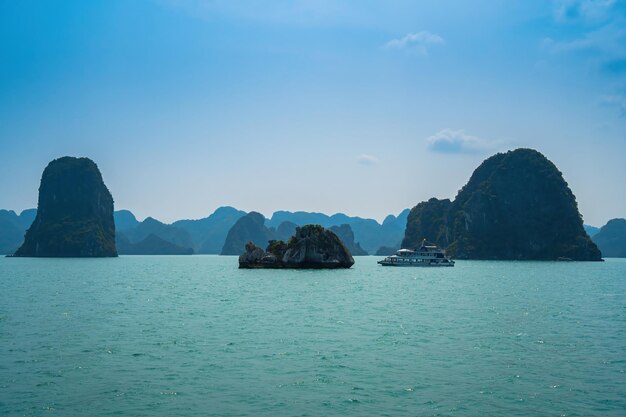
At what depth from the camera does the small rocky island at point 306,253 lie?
148225mm

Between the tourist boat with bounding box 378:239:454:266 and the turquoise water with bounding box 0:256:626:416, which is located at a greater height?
the tourist boat with bounding box 378:239:454:266

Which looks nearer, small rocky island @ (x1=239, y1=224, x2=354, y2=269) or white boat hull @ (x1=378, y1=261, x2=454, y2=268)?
small rocky island @ (x1=239, y1=224, x2=354, y2=269)

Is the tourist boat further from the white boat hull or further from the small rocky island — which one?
the small rocky island

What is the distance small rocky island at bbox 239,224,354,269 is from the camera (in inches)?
5836

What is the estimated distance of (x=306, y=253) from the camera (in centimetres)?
14888

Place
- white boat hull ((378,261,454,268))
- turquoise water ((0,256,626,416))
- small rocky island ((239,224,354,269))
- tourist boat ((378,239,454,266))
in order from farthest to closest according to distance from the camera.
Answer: tourist boat ((378,239,454,266)), white boat hull ((378,261,454,268)), small rocky island ((239,224,354,269)), turquoise water ((0,256,626,416))

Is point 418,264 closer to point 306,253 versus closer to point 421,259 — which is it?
point 421,259

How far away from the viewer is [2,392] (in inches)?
920

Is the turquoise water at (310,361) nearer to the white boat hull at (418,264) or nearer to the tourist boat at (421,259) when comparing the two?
the white boat hull at (418,264)

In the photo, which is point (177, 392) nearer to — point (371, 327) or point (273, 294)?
point (371, 327)

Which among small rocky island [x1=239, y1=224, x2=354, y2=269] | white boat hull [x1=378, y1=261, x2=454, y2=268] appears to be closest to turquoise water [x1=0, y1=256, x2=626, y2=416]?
small rocky island [x1=239, y1=224, x2=354, y2=269]

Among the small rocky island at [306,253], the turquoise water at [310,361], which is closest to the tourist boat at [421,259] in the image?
the small rocky island at [306,253]

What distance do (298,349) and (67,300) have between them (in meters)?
44.1

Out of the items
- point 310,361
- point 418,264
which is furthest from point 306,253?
point 310,361
